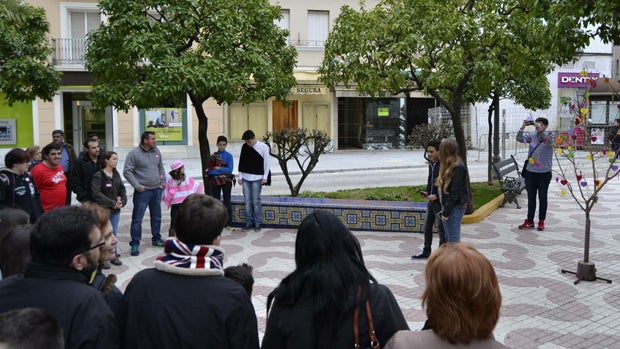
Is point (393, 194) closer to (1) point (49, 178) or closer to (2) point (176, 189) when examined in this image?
(2) point (176, 189)

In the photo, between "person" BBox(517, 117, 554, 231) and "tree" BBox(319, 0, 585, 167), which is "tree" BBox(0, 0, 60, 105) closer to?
"tree" BBox(319, 0, 585, 167)

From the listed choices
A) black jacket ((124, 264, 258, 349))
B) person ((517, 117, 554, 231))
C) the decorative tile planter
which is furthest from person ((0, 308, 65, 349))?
person ((517, 117, 554, 231))

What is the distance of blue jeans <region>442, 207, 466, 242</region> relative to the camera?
24.9 feet

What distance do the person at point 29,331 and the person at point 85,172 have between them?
256 inches

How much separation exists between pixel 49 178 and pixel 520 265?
6.34 meters

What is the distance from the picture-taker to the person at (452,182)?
24.4ft

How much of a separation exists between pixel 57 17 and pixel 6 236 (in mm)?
23781

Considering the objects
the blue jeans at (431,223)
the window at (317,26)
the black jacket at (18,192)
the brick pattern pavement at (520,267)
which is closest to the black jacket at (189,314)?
the brick pattern pavement at (520,267)

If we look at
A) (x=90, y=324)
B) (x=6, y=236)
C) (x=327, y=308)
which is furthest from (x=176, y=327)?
(x=6, y=236)

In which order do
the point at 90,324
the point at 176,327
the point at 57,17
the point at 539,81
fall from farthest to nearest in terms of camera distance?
the point at 57,17 → the point at 539,81 → the point at 176,327 → the point at 90,324

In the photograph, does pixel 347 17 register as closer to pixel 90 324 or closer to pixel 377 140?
pixel 90 324

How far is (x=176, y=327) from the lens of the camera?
2689 millimetres

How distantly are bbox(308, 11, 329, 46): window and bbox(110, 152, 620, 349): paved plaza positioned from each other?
1604cm

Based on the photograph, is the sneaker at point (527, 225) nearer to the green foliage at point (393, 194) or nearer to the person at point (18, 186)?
the green foliage at point (393, 194)
